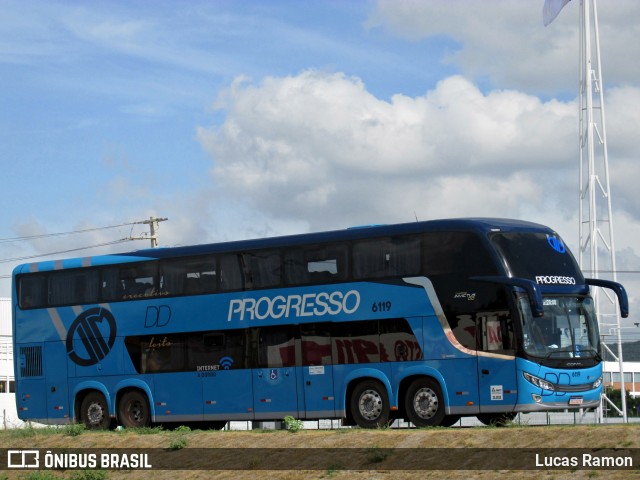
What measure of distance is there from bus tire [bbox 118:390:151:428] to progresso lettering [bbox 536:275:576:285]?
11.2 m

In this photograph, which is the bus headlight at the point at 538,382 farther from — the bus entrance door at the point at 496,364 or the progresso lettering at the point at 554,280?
the progresso lettering at the point at 554,280

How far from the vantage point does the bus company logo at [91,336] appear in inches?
1227

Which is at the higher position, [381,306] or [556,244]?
[556,244]

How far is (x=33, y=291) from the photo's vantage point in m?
32.7

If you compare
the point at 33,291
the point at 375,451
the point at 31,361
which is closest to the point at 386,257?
the point at 375,451

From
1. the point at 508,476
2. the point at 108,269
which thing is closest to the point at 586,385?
the point at 508,476

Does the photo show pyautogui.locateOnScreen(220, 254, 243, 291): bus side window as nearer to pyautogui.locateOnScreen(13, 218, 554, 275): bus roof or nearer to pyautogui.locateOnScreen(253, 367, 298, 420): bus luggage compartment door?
pyautogui.locateOnScreen(13, 218, 554, 275): bus roof

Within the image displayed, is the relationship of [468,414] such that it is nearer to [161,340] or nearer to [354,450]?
[354,450]

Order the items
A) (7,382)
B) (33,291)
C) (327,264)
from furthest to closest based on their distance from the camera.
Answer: (7,382)
(33,291)
(327,264)

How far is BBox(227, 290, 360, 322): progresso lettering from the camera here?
88.3 feet

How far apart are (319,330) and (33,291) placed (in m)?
9.42

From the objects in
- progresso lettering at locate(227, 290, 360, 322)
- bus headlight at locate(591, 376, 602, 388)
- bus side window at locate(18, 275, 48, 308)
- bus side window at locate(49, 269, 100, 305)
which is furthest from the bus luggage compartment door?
bus side window at locate(18, 275, 48, 308)

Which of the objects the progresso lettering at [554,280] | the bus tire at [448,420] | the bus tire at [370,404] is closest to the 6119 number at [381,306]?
the bus tire at [370,404]

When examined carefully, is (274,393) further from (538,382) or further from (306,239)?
(538,382)
